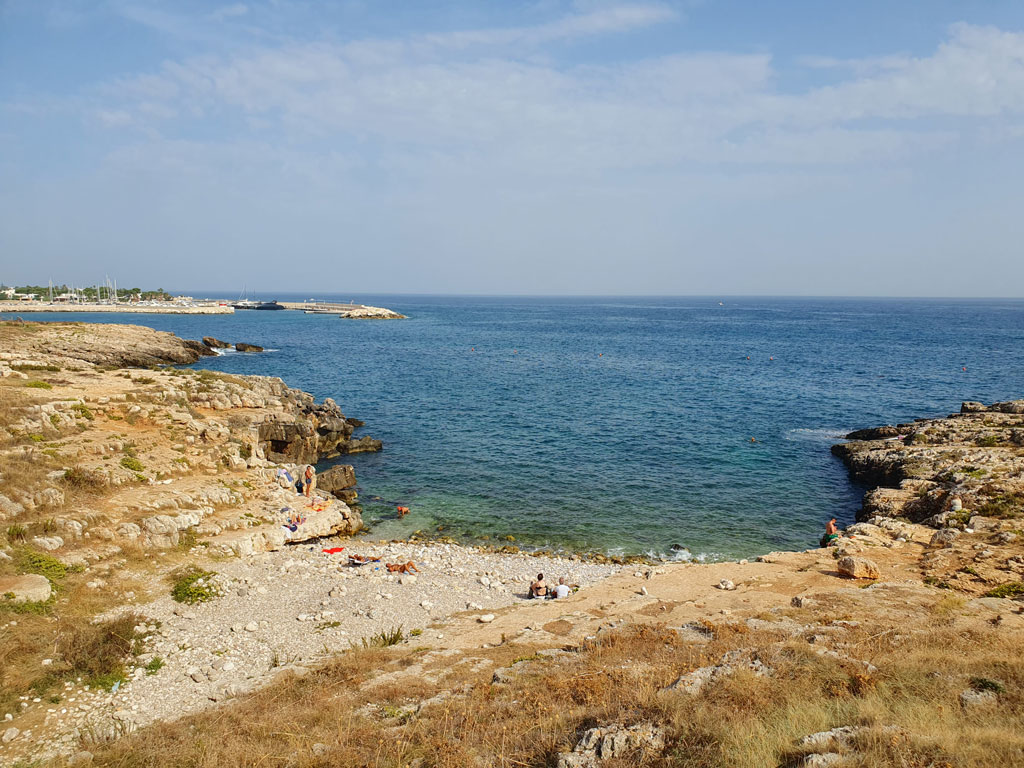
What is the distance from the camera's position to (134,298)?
184 meters

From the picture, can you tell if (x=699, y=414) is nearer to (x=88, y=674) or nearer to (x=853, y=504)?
(x=853, y=504)

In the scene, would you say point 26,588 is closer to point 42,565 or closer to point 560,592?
point 42,565

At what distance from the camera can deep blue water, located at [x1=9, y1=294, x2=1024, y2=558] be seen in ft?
96.1

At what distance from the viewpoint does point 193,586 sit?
17.9 meters

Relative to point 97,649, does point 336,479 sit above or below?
below

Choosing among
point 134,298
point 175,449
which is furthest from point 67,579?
point 134,298

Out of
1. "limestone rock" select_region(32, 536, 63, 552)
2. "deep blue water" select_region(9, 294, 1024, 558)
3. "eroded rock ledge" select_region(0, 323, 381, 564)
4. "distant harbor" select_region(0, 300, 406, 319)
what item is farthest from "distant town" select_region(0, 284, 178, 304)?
"limestone rock" select_region(32, 536, 63, 552)

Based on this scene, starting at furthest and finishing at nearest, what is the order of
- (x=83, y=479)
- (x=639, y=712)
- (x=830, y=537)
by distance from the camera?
(x=830, y=537), (x=83, y=479), (x=639, y=712)

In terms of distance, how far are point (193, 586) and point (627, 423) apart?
3497 cm

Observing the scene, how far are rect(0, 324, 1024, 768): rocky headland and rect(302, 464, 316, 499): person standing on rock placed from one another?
2.82 feet

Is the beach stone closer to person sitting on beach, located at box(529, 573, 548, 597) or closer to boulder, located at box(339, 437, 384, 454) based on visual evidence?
person sitting on beach, located at box(529, 573, 548, 597)

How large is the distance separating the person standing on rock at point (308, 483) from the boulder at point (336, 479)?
2.73 metres

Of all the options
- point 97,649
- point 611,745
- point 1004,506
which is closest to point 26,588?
point 97,649

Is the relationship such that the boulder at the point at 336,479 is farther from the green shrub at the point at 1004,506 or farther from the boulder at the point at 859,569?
the green shrub at the point at 1004,506
